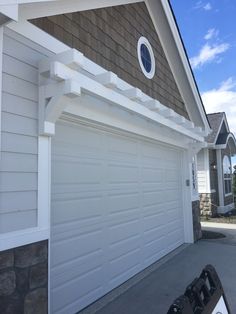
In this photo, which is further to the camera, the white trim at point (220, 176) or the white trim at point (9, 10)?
the white trim at point (220, 176)

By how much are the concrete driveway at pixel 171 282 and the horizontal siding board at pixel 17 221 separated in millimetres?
1709

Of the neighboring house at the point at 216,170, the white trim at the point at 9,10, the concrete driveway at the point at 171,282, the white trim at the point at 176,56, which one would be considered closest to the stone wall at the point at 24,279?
the concrete driveway at the point at 171,282

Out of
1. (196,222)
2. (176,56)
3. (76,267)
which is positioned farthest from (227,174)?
(76,267)

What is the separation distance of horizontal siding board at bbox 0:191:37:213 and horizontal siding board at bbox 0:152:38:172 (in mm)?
216

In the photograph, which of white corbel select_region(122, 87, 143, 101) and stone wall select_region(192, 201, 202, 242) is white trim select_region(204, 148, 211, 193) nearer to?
stone wall select_region(192, 201, 202, 242)

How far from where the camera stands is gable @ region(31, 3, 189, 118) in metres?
3.92

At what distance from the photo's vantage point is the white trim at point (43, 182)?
124 inches

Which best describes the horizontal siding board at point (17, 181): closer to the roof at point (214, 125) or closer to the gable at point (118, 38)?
the gable at point (118, 38)

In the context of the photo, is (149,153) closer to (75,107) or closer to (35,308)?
(75,107)

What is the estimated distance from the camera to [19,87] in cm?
301

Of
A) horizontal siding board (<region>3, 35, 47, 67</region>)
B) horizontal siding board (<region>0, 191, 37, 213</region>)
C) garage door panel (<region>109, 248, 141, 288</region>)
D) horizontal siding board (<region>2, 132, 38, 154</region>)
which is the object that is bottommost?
garage door panel (<region>109, 248, 141, 288</region>)

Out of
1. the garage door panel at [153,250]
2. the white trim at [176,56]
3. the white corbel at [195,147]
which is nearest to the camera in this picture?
the garage door panel at [153,250]

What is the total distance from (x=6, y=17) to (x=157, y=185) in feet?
15.3

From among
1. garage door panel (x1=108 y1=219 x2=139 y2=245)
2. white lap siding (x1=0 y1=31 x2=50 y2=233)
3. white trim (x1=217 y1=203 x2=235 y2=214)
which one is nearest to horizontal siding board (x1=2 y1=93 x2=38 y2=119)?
white lap siding (x1=0 y1=31 x2=50 y2=233)
